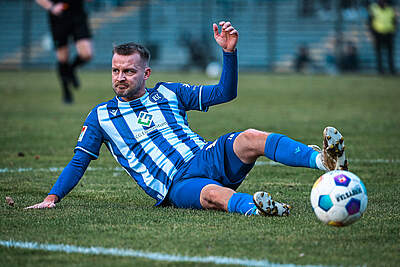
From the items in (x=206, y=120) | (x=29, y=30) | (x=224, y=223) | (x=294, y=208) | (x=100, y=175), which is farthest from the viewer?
(x=29, y=30)

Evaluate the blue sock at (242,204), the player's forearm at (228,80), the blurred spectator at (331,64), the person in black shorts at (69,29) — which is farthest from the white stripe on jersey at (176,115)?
the blurred spectator at (331,64)

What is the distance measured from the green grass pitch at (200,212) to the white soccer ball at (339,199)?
0.08m

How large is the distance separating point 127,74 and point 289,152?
1.25m

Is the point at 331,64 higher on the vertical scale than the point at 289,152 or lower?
lower

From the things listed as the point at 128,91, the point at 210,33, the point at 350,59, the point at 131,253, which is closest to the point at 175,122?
the point at 128,91

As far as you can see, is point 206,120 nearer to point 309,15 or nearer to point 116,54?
point 116,54

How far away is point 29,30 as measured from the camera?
1257 inches

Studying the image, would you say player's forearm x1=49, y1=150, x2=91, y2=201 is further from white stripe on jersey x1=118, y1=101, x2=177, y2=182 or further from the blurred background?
the blurred background

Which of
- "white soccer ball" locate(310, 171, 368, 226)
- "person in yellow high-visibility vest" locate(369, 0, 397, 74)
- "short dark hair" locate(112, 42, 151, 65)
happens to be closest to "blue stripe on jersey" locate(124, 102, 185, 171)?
"short dark hair" locate(112, 42, 151, 65)

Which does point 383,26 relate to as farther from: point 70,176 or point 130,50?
point 70,176

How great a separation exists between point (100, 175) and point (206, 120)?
5010 mm

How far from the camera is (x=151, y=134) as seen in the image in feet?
15.1

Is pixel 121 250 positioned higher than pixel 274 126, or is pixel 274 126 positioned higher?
pixel 121 250

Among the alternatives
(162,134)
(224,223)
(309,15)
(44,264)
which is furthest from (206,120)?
(309,15)
